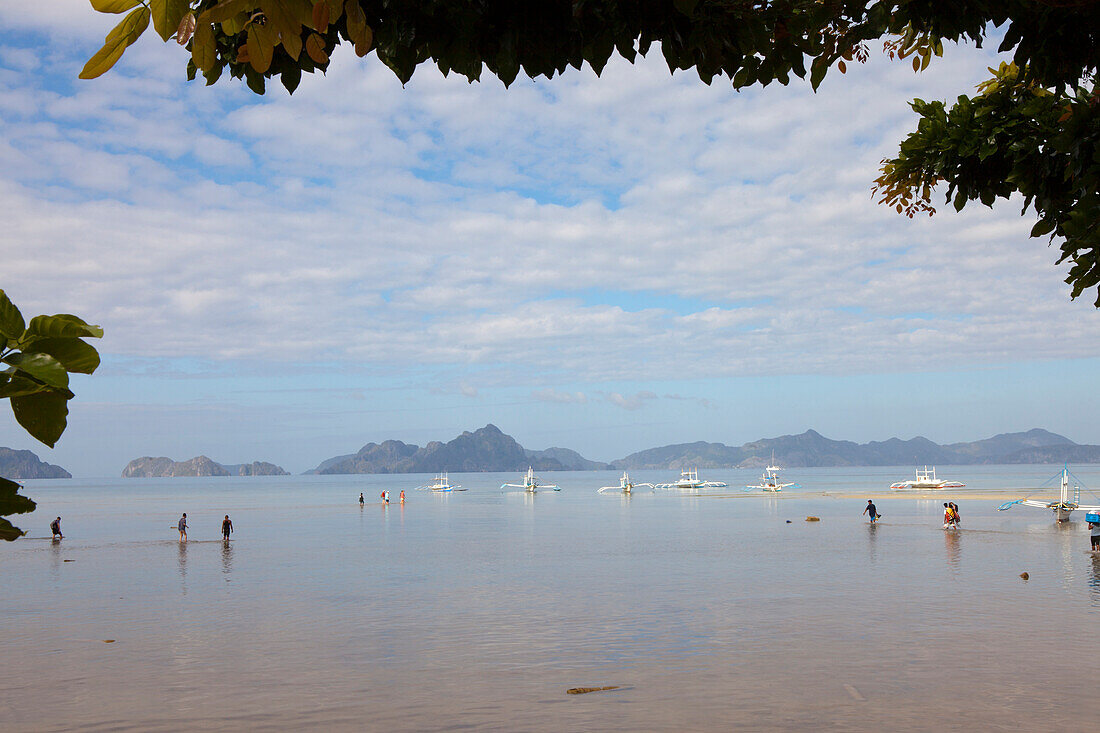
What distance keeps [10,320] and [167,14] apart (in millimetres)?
627

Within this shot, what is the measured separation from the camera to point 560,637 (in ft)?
71.2

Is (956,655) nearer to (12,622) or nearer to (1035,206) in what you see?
(1035,206)

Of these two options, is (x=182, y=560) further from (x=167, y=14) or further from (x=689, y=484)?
(x=689, y=484)

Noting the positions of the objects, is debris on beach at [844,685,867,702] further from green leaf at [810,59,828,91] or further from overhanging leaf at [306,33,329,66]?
overhanging leaf at [306,33,329,66]

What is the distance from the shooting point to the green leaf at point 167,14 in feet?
4.81

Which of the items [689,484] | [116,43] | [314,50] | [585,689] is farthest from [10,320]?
[689,484]

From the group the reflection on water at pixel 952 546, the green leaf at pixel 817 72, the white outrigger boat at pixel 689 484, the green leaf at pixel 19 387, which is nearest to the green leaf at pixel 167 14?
the green leaf at pixel 19 387

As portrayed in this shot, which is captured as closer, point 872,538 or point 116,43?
point 116,43

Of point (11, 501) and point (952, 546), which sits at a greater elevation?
point (11, 501)

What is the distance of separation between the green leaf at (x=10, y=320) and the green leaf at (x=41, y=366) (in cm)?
4

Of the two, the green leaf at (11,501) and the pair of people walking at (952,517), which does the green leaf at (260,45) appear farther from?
the pair of people walking at (952,517)

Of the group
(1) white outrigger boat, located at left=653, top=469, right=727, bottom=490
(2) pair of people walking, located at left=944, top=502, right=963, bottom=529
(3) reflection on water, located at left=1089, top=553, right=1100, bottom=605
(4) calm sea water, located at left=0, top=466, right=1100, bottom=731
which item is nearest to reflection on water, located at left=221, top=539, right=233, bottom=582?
(4) calm sea water, located at left=0, top=466, right=1100, bottom=731

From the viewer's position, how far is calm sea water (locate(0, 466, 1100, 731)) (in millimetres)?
15141

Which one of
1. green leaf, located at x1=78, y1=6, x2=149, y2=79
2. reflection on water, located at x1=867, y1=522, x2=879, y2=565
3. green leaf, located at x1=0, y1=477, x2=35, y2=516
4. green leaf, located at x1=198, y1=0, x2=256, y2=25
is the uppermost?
green leaf, located at x1=198, y1=0, x2=256, y2=25
